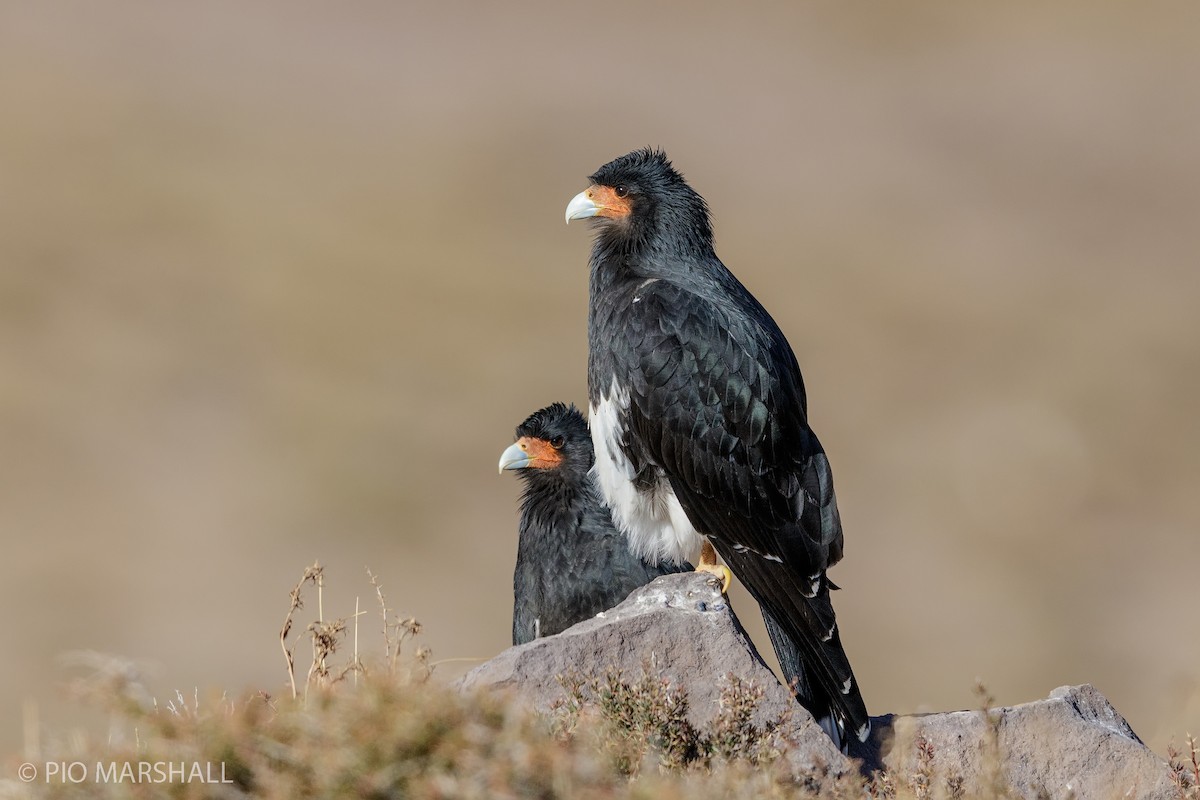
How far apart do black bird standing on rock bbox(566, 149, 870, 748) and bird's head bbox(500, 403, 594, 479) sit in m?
0.78

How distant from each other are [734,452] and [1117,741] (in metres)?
2.07

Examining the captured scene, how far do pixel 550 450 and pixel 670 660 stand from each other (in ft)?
7.77

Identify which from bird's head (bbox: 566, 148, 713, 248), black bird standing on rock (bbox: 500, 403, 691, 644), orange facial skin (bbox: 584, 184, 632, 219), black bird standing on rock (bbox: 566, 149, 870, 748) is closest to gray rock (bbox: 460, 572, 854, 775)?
black bird standing on rock (bbox: 566, 149, 870, 748)

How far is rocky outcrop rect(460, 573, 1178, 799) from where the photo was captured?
595 cm

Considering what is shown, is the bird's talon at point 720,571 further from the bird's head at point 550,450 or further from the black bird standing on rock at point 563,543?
the bird's head at point 550,450

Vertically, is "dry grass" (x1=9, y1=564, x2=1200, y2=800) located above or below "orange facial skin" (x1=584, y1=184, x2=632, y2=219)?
below

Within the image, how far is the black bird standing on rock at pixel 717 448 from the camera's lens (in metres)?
6.93

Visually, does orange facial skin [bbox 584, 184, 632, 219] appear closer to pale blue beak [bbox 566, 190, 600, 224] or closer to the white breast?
pale blue beak [bbox 566, 190, 600, 224]

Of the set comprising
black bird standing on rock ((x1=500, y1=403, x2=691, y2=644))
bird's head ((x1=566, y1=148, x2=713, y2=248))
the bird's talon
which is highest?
bird's head ((x1=566, y1=148, x2=713, y2=248))

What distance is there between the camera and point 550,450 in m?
8.41

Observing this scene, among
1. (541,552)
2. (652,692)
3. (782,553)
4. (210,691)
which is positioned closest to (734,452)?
(782,553)

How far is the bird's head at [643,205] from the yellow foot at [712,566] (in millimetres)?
1553

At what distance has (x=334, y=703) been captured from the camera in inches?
154

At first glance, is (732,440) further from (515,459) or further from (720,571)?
(515,459)
